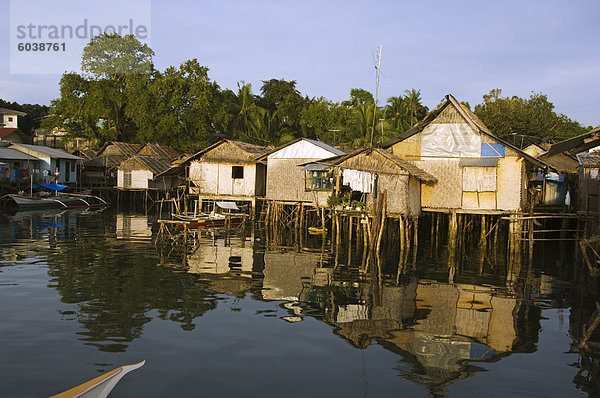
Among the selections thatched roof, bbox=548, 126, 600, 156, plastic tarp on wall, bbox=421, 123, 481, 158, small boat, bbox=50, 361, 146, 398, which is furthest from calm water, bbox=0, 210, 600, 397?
plastic tarp on wall, bbox=421, 123, 481, 158

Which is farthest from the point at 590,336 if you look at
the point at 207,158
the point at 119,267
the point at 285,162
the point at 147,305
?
the point at 207,158

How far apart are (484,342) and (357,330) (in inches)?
81.6

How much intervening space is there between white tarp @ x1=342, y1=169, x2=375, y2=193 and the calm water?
2875 millimetres

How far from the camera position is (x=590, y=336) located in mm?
8688

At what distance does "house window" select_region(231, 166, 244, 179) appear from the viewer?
1024 inches

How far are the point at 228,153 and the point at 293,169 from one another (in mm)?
4348

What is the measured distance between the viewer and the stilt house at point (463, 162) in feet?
58.4

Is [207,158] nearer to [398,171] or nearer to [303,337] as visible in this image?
[398,171]

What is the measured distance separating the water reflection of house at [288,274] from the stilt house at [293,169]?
22.0ft

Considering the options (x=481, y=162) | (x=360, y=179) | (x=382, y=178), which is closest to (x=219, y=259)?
(x=360, y=179)

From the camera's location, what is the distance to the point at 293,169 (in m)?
23.4

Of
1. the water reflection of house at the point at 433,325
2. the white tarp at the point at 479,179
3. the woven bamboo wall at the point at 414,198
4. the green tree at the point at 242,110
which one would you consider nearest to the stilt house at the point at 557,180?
the white tarp at the point at 479,179

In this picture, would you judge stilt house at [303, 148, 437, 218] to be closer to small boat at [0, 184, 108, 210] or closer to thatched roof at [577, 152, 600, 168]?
thatched roof at [577, 152, 600, 168]

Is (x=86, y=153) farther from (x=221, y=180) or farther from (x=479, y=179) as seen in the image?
(x=479, y=179)
